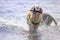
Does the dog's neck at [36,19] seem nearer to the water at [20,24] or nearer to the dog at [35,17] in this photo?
the dog at [35,17]

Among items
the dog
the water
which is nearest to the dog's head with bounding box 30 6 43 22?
the dog

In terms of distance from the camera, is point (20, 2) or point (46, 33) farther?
point (20, 2)

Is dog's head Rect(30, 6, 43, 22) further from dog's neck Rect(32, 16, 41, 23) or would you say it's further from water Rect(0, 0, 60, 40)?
water Rect(0, 0, 60, 40)

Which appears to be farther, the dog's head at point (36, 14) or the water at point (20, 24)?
the water at point (20, 24)

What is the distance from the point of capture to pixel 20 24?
4.46 feet

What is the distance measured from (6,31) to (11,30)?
0.11 feet

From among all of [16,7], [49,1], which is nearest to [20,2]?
[16,7]

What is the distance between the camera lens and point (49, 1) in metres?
1.86

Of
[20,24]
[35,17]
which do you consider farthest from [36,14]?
[20,24]

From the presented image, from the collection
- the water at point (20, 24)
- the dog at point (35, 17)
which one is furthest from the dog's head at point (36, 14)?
the water at point (20, 24)

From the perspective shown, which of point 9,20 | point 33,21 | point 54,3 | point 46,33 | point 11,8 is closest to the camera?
point 33,21

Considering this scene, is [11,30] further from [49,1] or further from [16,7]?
[49,1]

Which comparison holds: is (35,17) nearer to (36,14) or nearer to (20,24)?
(36,14)

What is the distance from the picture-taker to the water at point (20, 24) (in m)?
1.23
